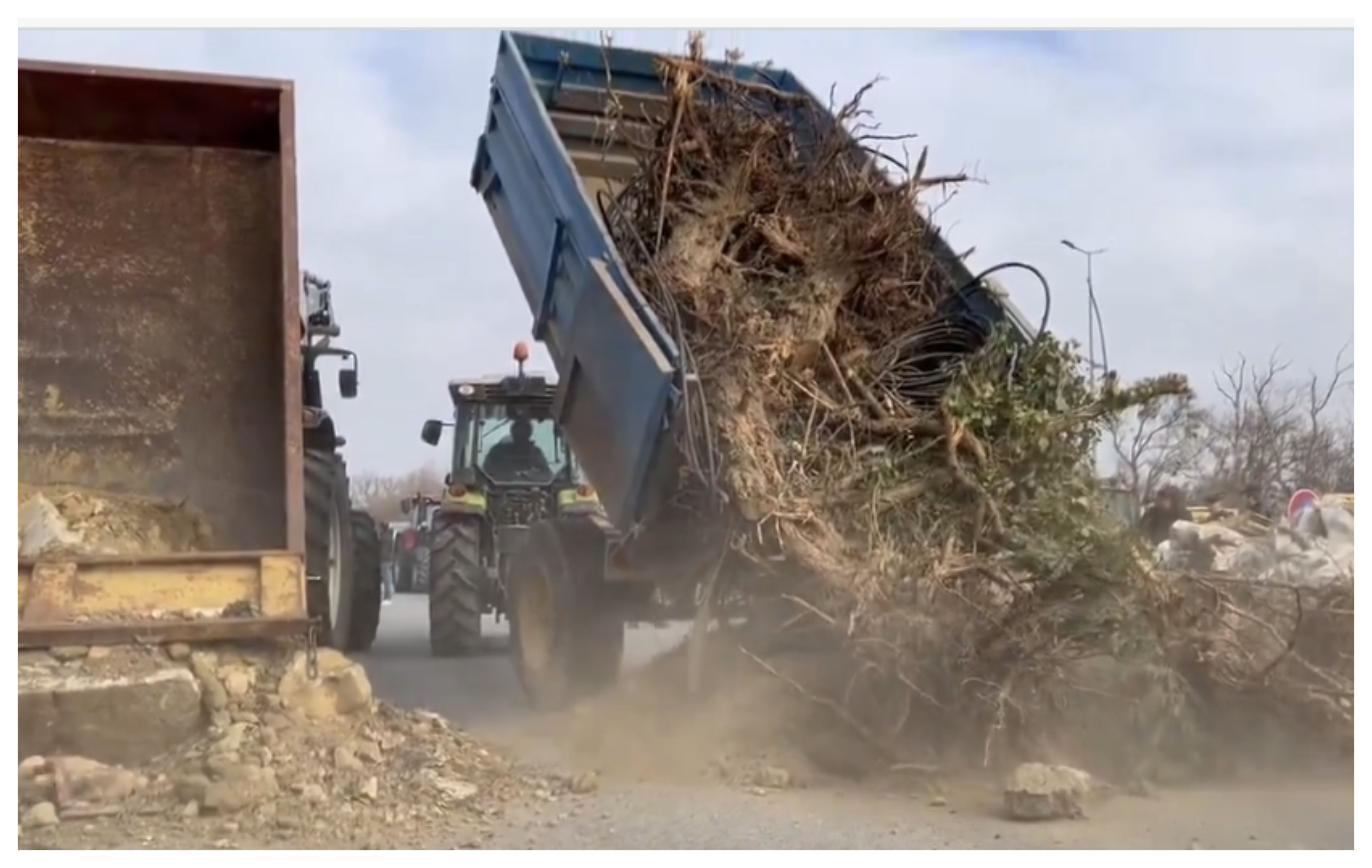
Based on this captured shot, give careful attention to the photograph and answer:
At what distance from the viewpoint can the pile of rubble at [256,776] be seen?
3.58 m

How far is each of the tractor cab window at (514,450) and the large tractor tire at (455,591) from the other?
109 cm

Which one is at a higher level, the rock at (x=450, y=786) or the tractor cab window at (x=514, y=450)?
the tractor cab window at (x=514, y=450)

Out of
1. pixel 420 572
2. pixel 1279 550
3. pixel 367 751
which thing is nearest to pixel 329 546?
pixel 367 751

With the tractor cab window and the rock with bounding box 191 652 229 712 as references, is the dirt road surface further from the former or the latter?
the tractor cab window

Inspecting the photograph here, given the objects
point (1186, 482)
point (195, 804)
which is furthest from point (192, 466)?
point (1186, 482)

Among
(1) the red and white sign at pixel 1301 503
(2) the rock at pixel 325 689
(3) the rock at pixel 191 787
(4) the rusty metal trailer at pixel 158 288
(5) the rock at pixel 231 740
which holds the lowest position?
(3) the rock at pixel 191 787

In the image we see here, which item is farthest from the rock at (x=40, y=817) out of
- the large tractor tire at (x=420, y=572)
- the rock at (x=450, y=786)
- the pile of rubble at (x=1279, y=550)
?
the large tractor tire at (x=420, y=572)

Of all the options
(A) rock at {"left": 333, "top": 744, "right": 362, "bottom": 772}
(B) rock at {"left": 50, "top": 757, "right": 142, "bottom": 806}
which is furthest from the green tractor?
(B) rock at {"left": 50, "top": 757, "right": 142, "bottom": 806}

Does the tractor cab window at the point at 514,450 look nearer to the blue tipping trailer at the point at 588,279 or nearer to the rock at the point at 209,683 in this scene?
the blue tipping trailer at the point at 588,279

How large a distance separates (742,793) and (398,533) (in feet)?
37.6

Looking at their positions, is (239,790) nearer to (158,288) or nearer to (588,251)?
(158,288)

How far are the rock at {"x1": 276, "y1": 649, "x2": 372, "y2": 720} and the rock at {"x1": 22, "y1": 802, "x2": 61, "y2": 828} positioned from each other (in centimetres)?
64

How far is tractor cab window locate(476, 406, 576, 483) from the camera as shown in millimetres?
9188

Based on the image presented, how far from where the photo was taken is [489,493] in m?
8.97
